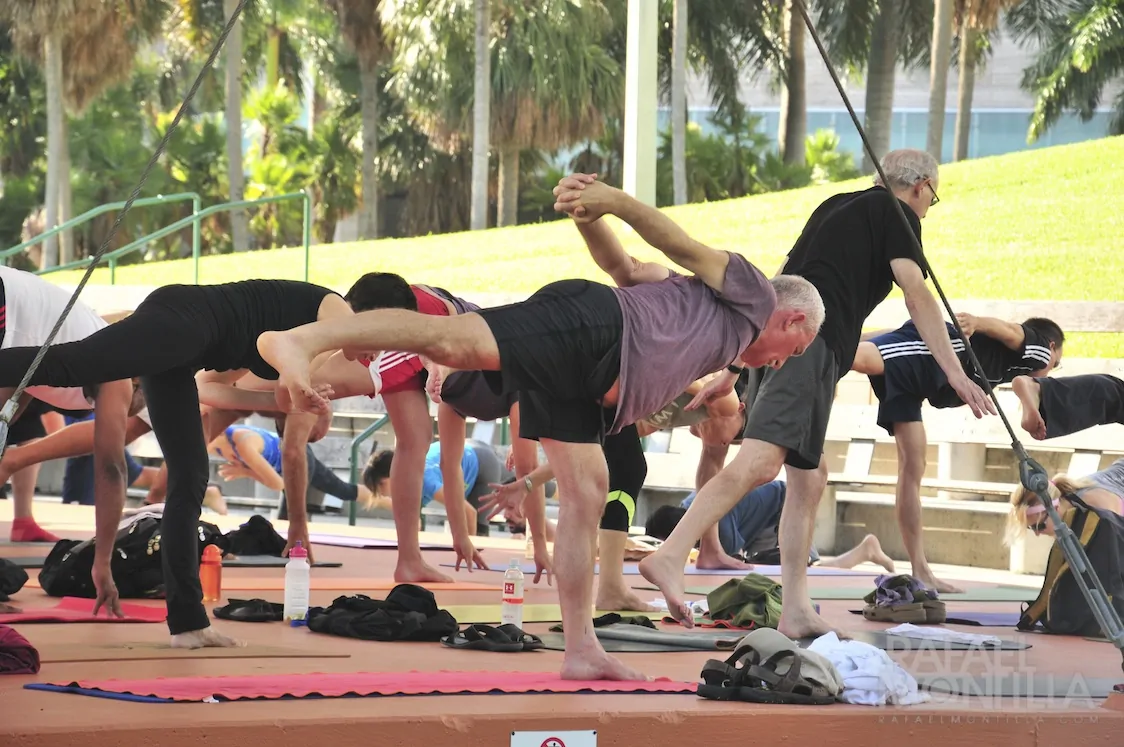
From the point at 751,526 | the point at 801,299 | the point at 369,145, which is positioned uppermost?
the point at 369,145

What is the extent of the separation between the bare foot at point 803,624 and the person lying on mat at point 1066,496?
52.0 inches

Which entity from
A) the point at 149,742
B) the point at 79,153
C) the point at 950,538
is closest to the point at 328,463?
the point at 950,538

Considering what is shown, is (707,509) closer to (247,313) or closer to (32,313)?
(247,313)

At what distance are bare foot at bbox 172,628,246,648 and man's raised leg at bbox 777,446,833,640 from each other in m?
1.91

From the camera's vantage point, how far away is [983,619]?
6.57 m

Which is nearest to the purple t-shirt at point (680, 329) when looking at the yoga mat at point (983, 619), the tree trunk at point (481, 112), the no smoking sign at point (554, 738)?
the no smoking sign at point (554, 738)

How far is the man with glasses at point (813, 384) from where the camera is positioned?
5.19m

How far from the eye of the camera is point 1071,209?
2044cm

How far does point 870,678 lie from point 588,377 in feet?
3.87

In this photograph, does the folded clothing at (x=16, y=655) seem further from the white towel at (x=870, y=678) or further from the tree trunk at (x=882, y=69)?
the tree trunk at (x=882, y=69)

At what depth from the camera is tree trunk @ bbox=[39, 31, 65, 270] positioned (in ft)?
89.6

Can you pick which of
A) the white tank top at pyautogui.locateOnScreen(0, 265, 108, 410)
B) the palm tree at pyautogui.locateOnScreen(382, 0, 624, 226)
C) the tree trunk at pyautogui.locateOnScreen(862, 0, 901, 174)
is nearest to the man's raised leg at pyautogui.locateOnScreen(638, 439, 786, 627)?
the white tank top at pyautogui.locateOnScreen(0, 265, 108, 410)

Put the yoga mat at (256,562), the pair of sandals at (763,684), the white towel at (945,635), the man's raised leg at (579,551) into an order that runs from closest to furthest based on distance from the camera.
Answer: the pair of sandals at (763,684)
the man's raised leg at (579,551)
the white towel at (945,635)
the yoga mat at (256,562)

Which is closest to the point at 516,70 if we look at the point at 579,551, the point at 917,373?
the point at 917,373
